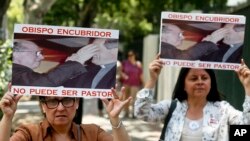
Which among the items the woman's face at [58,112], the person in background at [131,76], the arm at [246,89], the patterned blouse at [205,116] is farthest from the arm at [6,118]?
the person in background at [131,76]

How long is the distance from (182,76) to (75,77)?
0.87 metres

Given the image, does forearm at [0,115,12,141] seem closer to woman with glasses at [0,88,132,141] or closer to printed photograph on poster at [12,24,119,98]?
woman with glasses at [0,88,132,141]

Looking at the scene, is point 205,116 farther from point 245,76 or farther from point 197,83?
point 245,76

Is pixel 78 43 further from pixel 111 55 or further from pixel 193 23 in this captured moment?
pixel 193 23

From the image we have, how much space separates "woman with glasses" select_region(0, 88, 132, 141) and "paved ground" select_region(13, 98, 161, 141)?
22.6 ft

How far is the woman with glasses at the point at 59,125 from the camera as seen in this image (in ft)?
11.7

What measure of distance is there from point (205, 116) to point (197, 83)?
0.25 metres

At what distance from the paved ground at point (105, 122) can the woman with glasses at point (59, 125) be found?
689 centimetres

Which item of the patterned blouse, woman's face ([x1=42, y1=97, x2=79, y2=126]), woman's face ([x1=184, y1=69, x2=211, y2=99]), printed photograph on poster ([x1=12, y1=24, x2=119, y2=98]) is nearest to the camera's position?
woman's face ([x1=42, y1=97, x2=79, y2=126])

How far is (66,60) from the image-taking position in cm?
389

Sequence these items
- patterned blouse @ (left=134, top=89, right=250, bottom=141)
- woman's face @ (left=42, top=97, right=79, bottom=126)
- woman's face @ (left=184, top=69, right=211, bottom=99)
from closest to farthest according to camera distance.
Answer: woman's face @ (left=42, top=97, right=79, bottom=126) → patterned blouse @ (left=134, top=89, right=250, bottom=141) → woman's face @ (left=184, top=69, right=211, bottom=99)

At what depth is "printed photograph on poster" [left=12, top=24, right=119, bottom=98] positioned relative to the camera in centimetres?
381

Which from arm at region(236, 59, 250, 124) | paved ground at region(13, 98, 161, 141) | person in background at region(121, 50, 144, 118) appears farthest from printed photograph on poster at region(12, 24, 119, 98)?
person in background at region(121, 50, 144, 118)

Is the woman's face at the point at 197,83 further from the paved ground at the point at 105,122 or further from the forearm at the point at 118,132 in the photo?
the paved ground at the point at 105,122
